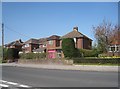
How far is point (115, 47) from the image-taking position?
61312 millimetres

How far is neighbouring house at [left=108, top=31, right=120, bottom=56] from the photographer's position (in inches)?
2262

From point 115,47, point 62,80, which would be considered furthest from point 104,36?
point 62,80

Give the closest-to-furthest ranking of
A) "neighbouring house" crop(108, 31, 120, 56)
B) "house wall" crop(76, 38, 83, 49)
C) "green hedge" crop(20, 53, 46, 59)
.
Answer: "green hedge" crop(20, 53, 46, 59), "neighbouring house" crop(108, 31, 120, 56), "house wall" crop(76, 38, 83, 49)

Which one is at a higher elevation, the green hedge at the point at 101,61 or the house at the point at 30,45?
the house at the point at 30,45

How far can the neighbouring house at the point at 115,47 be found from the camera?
188 feet

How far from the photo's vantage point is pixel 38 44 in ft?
323

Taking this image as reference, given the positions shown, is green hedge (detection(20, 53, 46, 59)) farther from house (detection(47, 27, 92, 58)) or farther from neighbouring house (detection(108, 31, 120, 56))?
neighbouring house (detection(108, 31, 120, 56))

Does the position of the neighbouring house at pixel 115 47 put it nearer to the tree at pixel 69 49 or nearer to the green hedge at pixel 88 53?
the green hedge at pixel 88 53

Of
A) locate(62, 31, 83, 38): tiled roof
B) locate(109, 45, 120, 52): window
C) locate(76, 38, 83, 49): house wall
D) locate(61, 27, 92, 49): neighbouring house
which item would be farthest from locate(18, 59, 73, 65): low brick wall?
locate(109, 45, 120, 52): window

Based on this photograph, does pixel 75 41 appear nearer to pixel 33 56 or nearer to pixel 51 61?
pixel 33 56

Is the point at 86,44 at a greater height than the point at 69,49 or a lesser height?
greater

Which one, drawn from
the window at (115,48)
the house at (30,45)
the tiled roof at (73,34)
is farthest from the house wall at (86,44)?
the house at (30,45)

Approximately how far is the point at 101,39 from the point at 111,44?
358 centimetres

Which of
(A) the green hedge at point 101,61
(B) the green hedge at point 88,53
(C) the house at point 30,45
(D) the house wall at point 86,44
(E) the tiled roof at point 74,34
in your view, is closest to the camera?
(A) the green hedge at point 101,61
